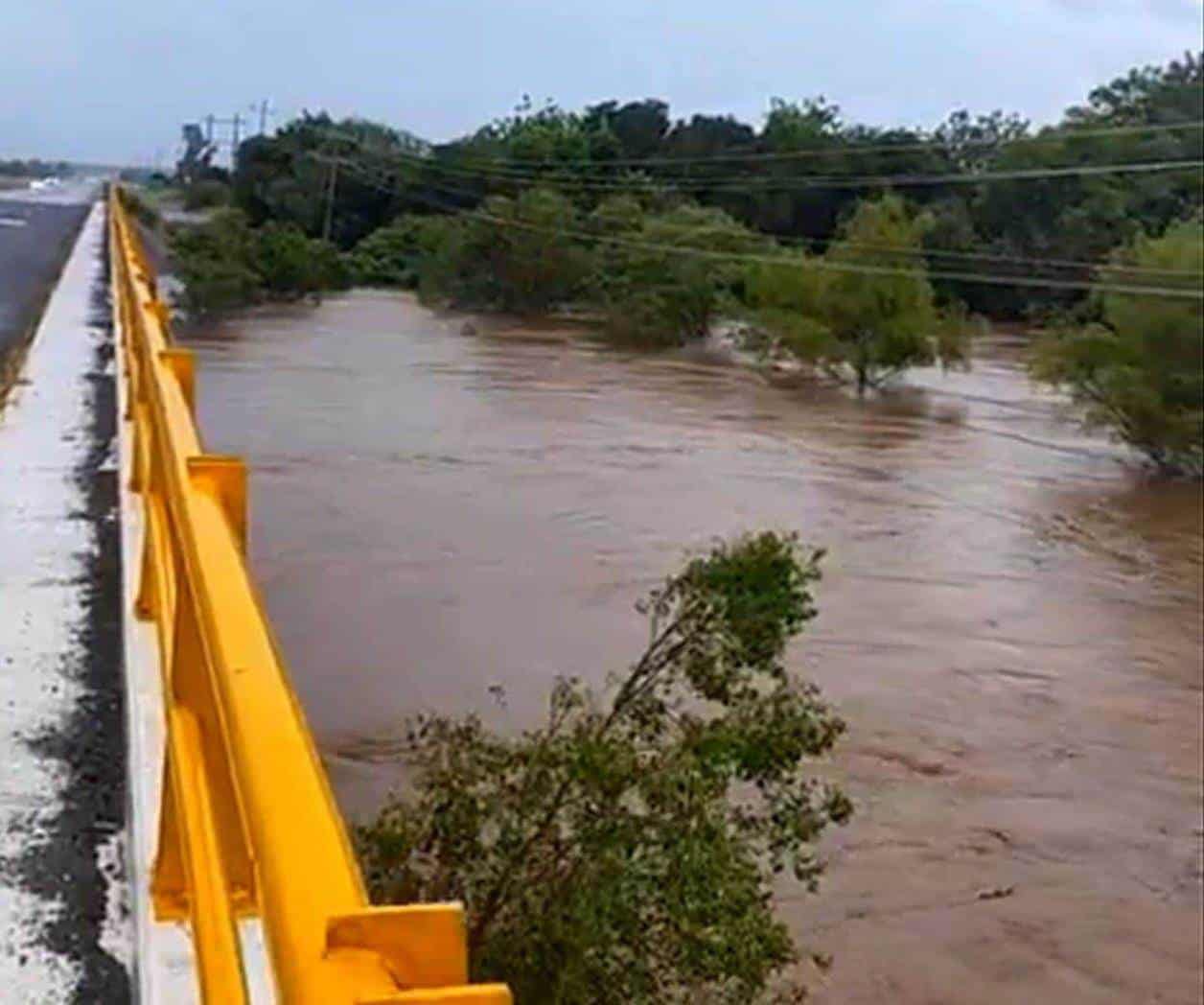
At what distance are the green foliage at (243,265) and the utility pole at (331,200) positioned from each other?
9106mm

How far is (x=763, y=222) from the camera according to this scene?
5069cm

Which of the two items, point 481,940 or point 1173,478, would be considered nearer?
point 481,940

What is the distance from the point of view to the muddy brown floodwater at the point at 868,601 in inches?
331

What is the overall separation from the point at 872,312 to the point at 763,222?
20.9m

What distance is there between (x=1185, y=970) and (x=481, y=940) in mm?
4275

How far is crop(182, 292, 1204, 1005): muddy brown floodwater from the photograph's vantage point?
8.41 metres

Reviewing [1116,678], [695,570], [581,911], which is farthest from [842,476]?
[581,911]

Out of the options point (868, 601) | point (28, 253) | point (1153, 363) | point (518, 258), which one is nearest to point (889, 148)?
point (518, 258)

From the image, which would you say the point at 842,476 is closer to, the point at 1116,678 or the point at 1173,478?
the point at 1173,478

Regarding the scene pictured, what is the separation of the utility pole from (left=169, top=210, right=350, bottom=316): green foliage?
911 cm

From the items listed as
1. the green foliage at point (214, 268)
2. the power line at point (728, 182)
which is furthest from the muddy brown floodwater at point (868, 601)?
the power line at point (728, 182)

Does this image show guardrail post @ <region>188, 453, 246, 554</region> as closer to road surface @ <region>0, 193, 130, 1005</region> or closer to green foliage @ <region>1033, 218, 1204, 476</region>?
road surface @ <region>0, 193, 130, 1005</region>

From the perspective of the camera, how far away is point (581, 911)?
462 cm

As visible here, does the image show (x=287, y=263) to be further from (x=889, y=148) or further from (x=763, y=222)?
(x=889, y=148)
